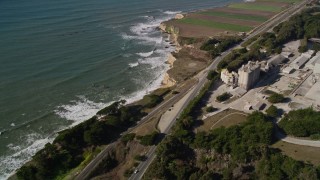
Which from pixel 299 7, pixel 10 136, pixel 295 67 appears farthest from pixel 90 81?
pixel 299 7

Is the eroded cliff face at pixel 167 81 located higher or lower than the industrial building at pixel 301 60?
lower

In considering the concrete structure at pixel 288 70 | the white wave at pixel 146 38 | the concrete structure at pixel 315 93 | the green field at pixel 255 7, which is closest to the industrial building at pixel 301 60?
the concrete structure at pixel 288 70

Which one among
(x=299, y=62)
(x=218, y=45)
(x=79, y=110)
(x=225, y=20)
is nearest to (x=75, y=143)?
(x=79, y=110)

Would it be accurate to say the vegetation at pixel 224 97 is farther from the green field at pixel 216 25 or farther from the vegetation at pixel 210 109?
the green field at pixel 216 25

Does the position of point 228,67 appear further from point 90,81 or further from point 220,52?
point 90,81

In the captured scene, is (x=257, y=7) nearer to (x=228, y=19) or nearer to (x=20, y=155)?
(x=228, y=19)

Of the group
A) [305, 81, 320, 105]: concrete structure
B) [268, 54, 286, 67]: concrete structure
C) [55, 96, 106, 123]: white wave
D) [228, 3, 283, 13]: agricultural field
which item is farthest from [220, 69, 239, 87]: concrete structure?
[228, 3, 283, 13]: agricultural field
